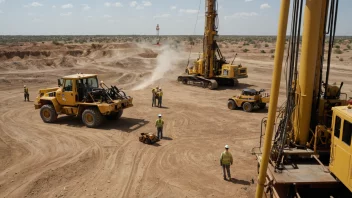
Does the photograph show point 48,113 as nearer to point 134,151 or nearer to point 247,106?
point 134,151

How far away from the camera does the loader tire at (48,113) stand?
17.0m

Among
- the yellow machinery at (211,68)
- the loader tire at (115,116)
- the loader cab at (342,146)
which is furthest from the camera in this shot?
the yellow machinery at (211,68)

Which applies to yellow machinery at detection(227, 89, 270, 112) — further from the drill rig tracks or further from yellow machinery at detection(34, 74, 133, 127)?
the drill rig tracks

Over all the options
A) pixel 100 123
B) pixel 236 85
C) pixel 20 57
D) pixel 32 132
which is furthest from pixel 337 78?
pixel 20 57

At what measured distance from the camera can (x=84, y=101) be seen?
1634cm

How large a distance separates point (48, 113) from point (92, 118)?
A: 2838 millimetres

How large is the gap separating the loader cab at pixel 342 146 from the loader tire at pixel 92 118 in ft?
38.1

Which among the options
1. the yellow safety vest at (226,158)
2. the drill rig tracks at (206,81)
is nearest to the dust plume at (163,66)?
the drill rig tracks at (206,81)

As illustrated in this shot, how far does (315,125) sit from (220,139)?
6.37 metres

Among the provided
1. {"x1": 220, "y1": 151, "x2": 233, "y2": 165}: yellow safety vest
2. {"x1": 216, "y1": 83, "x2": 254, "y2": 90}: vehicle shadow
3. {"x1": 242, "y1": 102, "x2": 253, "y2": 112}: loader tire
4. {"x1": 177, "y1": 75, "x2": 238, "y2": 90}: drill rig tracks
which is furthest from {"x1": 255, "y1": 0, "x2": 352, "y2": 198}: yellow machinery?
{"x1": 216, "y1": 83, "x2": 254, "y2": 90}: vehicle shadow

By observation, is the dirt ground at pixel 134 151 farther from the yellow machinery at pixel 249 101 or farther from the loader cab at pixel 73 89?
the loader cab at pixel 73 89

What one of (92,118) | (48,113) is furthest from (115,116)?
(48,113)

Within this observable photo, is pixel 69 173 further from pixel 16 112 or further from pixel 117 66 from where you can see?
pixel 117 66

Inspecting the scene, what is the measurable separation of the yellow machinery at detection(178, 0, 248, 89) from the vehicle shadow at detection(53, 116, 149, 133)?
11.5 meters
